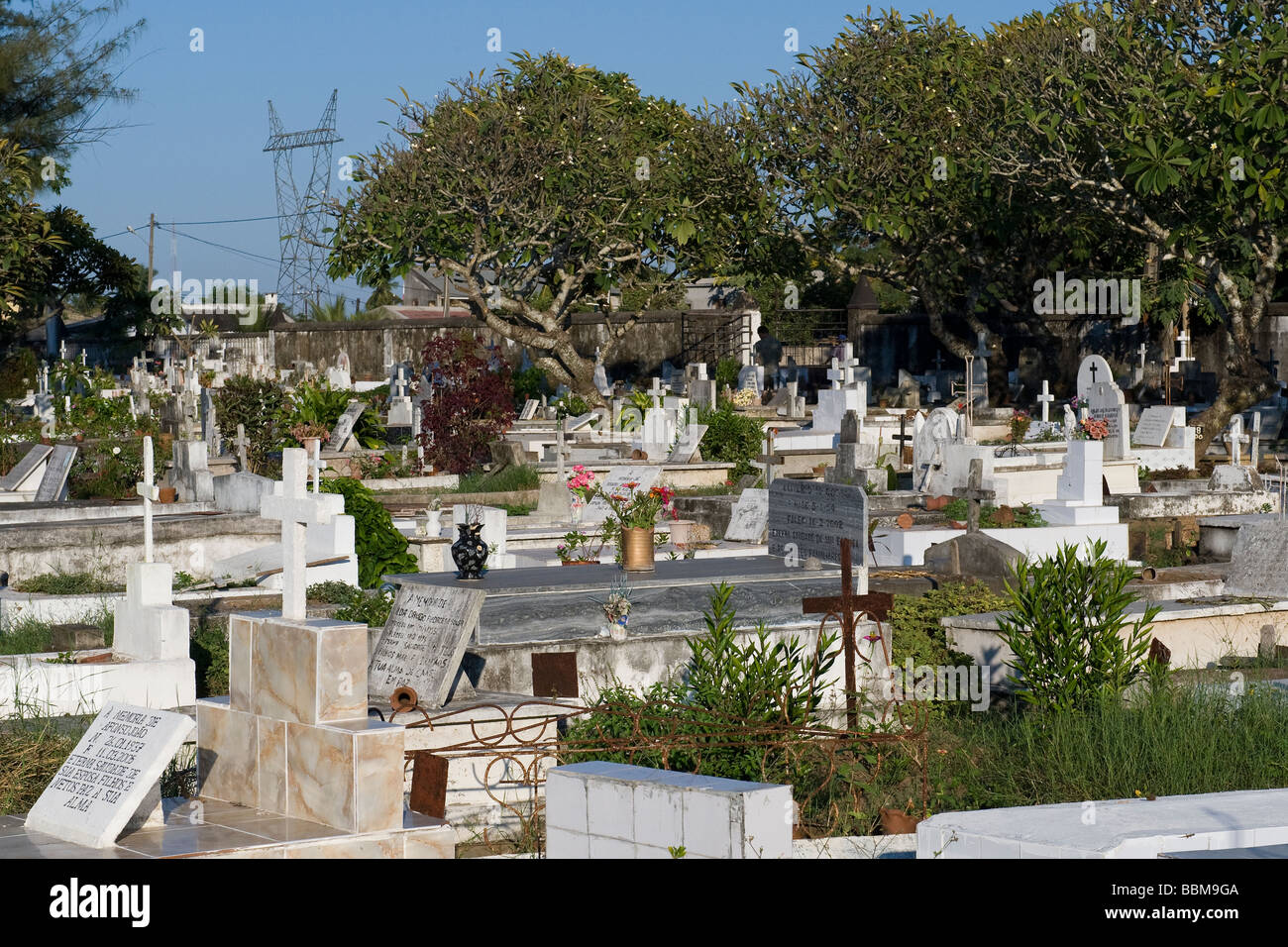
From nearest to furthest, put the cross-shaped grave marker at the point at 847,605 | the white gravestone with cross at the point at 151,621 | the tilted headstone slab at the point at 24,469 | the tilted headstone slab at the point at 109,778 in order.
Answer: the tilted headstone slab at the point at 109,778 < the cross-shaped grave marker at the point at 847,605 < the white gravestone with cross at the point at 151,621 < the tilted headstone slab at the point at 24,469

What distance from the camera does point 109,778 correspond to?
6.54 meters

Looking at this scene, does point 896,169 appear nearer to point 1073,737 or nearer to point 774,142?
point 774,142

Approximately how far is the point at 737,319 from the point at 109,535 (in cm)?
2877

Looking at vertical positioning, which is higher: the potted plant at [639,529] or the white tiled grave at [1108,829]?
the potted plant at [639,529]

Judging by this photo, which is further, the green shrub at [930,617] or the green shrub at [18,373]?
the green shrub at [18,373]

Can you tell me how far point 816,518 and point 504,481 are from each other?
9.99 metres

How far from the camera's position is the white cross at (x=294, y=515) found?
7.26 meters

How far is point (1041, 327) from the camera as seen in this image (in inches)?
1446

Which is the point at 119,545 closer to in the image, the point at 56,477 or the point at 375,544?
the point at 375,544

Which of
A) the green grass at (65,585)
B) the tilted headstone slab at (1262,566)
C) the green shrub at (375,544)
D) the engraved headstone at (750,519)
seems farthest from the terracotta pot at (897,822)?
the engraved headstone at (750,519)

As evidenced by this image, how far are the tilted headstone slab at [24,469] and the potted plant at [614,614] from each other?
10995mm

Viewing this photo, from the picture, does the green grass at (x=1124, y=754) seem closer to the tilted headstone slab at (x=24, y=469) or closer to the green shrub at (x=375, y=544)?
the green shrub at (x=375, y=544)

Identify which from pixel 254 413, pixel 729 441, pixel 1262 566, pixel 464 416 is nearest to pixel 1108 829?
pixel 1262 566

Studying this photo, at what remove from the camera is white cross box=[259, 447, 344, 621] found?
7.26 metres
